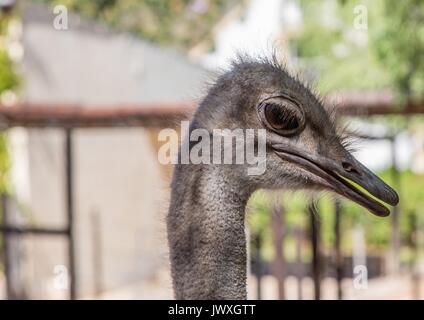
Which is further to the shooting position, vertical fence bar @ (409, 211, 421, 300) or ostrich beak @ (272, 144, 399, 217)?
vertical fence bar @ (409, 211, 421, 300)

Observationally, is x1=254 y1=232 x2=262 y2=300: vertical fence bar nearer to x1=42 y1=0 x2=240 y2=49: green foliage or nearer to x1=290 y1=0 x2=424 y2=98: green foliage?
x1=290 y1=0 x2=424 y2=98: green foliage

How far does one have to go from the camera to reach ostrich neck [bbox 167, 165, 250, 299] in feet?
7.47

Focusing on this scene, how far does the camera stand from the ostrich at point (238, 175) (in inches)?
89.5

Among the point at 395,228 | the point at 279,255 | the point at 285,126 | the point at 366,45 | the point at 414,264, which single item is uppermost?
the point at 366,45

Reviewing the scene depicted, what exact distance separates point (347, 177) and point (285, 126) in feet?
0.63

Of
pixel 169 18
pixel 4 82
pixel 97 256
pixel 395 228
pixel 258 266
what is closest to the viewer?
pixel 258 266

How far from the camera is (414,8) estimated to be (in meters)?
6.09

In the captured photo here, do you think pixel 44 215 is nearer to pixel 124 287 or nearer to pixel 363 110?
pixel 124 287

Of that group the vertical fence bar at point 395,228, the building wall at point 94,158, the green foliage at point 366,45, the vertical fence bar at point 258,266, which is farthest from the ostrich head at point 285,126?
the building wall at point 94,158

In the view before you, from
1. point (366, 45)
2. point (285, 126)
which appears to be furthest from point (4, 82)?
point (285, 126)

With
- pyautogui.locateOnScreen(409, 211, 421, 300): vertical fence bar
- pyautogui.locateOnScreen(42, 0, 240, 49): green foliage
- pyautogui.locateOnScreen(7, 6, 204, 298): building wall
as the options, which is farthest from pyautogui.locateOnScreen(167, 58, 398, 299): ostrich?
pyautogui.locateOnScreen(42, 0, 240, 49): green foliage

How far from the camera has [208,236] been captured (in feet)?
7.50

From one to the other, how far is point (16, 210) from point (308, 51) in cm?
755

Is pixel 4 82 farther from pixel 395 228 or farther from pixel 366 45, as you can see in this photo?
pixel 395 228
